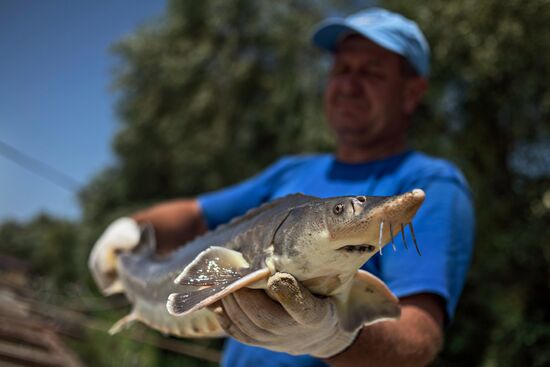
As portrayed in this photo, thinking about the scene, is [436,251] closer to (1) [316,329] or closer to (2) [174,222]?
(1) [316,329]

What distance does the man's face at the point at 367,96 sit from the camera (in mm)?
2453

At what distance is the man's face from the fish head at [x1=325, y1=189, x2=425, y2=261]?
1.29 m

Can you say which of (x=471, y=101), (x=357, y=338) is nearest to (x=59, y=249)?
(x=471, y=101)

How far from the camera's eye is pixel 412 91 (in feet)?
8.63

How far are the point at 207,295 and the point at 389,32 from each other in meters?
1.56

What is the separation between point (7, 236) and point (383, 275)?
51602mm

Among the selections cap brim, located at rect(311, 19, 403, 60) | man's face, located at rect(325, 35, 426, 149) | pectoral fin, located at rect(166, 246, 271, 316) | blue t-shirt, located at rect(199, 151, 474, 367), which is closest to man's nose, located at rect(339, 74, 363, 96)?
man's face, located at rect(325, 35, 426, 149)

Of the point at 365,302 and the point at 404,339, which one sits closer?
the point at 365,302

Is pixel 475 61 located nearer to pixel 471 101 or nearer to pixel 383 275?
pixel 471 101

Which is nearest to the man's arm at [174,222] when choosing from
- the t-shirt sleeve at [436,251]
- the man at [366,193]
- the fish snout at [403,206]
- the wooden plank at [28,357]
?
the man at [366,193]

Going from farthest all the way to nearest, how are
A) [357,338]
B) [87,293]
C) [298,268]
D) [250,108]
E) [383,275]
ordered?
[87,293]
[250,108]
[383,275]
[357,338]
[298,268]

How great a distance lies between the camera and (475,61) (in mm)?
5496

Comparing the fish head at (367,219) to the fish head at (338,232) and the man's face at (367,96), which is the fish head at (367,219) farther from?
the man's face at (367,96)

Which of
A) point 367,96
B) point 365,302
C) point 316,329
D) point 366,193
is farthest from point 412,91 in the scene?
point 316,329
